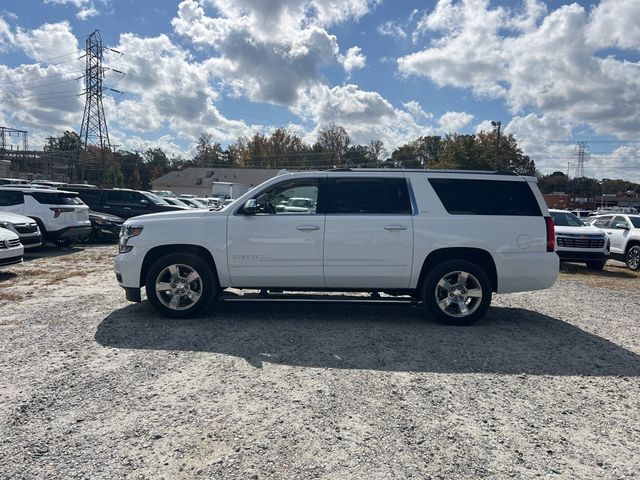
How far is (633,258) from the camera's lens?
13.0 metres

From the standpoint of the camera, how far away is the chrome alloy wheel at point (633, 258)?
12.9m

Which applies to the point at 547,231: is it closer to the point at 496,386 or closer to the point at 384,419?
the point at 496,386

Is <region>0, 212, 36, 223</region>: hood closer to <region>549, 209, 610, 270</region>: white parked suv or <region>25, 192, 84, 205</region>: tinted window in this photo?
<region>25, 192, 84, 205</region>: tinted window

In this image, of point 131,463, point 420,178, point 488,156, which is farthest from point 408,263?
point 488,156

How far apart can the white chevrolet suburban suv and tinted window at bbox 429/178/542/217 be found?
0.01 meters

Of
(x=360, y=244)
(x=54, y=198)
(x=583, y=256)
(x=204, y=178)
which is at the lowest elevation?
(x=583, y=256)

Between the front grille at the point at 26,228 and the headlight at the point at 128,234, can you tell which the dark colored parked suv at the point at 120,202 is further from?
the headlight at the point at 128,234

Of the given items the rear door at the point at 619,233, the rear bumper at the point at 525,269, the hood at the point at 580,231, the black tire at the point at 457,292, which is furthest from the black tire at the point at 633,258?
the black tire at the point at 457,292

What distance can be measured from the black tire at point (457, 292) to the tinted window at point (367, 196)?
94 cm

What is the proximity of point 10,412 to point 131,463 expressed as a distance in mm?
1329

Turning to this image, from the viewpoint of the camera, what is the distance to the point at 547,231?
19.0 feet

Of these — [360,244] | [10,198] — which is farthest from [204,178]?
[360,244]

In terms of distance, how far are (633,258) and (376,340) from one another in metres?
11.6

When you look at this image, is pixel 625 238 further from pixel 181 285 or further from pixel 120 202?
pixel 120 202
